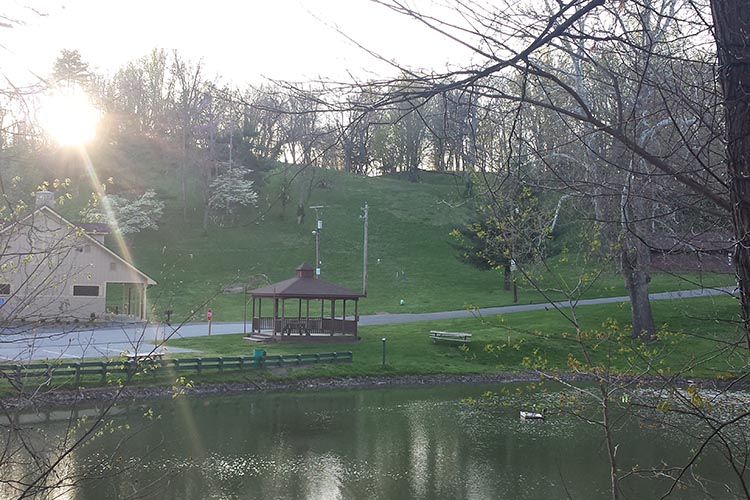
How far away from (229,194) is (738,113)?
178 ft

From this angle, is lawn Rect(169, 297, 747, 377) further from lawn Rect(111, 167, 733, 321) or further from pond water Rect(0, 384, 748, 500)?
lawn Rect(111, 167, 733, 321)

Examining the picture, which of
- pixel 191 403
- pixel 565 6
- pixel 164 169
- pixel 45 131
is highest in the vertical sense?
pixel 164 169

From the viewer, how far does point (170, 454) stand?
48.4 ft

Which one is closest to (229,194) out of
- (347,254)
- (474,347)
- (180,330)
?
(347,254)

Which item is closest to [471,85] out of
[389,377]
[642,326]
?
[389,377]

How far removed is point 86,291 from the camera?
36125 mm

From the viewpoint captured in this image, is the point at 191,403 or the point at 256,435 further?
the point at 191,403

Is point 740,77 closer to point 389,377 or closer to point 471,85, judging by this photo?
point 471,85

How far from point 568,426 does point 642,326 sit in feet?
38.2

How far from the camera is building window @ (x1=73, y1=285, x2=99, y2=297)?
35.9 m

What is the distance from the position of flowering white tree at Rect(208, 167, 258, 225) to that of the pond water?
116 feet

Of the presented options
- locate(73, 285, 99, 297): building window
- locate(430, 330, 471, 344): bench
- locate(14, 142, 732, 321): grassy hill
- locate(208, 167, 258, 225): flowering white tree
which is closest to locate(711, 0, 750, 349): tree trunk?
locate(430, 330, 471, 344): bench

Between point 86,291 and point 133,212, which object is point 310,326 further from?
point 133,212

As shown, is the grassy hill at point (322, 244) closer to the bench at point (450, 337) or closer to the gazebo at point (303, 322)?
the gazebo at point (303, 322)
